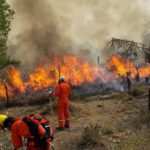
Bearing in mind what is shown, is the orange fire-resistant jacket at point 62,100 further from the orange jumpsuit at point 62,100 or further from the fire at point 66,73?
the fire at point 66,73

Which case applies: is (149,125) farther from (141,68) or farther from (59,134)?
(141,68)

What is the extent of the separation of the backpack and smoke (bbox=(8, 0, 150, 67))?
3269cm

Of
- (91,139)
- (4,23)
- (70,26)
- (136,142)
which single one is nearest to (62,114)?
(91,139)

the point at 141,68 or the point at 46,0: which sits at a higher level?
the point at 46,0

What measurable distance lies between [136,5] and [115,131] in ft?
114

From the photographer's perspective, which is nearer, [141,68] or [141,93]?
[141,93]

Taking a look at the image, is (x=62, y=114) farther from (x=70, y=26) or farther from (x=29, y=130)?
(x=70, y=26)

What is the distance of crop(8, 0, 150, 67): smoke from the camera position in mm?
42094

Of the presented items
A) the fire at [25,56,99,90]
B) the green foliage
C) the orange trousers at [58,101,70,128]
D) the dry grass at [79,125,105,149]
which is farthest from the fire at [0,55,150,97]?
the dry grass at [79,125,105,149]

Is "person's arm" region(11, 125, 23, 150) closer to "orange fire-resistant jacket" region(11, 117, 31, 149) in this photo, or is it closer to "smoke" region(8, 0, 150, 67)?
"orange fire-resistant jacket" region(11, 117, 31, 149)

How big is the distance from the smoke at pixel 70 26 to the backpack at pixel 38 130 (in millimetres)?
32695

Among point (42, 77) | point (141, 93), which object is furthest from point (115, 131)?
point (42, 77)

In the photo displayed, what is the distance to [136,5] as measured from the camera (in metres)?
46.4

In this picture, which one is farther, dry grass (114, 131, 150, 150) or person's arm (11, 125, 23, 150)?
dry grass (114, 131, 150, 150)
